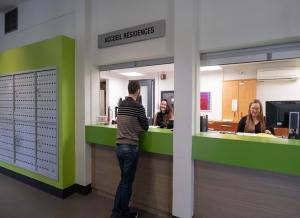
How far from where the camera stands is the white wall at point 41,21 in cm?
350

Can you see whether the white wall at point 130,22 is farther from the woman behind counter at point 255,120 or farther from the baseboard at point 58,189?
the baseboard at point 58,189

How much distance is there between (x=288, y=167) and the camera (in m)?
1.82

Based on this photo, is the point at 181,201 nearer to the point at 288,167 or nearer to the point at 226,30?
the point at 288,167

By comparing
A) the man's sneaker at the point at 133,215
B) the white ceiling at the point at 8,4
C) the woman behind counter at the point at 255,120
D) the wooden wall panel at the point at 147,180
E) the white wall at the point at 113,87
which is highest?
the white ceiling at the point at 8,4

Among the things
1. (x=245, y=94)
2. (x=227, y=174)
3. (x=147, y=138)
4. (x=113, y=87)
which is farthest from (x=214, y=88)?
(x=227, y=174)

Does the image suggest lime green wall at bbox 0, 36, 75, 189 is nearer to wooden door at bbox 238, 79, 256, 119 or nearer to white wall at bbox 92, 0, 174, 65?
white wall at bbox 92, 0, 174, 65

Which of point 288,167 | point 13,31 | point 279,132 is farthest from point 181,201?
point 13,31

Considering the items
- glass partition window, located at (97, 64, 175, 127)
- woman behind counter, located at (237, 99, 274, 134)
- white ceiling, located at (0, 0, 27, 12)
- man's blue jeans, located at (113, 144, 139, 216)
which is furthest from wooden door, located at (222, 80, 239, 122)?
white ceiling, located at (0, 0, 27, 12)

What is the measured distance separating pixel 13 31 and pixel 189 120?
4.81 metres

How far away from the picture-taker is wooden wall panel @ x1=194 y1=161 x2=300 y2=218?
1.96 meters

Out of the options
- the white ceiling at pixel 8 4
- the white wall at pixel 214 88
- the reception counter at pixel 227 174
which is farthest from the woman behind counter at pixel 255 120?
the white ceiling at pixel 8 4

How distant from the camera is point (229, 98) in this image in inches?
229

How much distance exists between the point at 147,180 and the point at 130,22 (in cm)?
229

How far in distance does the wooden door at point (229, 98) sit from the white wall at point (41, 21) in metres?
4.43
